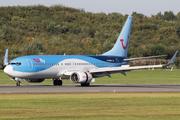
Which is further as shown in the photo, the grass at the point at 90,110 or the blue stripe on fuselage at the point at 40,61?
the blue stripe on fuselage at the point at 40,61

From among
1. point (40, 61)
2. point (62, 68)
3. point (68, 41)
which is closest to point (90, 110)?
point (40, 61)

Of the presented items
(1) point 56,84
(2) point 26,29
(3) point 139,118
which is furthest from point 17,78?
(2) point 26,29

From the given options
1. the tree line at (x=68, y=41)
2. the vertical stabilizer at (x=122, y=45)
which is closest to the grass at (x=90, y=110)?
A: the vertical stabilizer at (x=122, y=45)

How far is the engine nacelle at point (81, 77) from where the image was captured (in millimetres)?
45875

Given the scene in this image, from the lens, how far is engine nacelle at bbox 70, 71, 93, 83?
45.9m

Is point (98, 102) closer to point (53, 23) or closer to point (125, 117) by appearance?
point (125, 117)

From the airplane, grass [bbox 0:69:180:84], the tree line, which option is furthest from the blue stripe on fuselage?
the tree line

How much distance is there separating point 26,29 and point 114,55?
462 feet

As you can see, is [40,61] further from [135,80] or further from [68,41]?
[68,41]

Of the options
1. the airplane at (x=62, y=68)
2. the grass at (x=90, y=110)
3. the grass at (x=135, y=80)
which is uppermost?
the airplane at (x=62, y=68)

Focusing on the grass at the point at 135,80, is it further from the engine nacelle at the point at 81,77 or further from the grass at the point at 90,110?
the grass at the point at 90,110

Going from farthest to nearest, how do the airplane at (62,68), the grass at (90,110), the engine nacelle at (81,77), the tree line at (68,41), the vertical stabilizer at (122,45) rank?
the tree line at (68,41), the vertical stabilizer at (122,45), the engine nacelle at (81,77), the airplane at (62,68), the grass at (90,110)

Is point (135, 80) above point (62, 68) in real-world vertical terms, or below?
below

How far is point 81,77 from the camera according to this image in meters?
45.9
